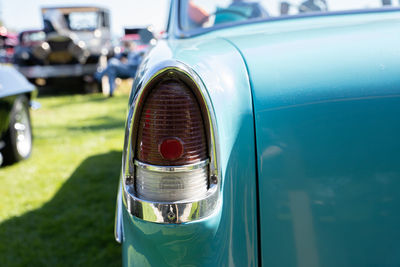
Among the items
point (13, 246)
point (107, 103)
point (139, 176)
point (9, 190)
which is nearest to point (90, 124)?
point (107, 103)

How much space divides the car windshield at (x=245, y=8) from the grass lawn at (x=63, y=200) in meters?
1.65

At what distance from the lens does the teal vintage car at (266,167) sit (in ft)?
3.64

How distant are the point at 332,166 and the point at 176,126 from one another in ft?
1.59

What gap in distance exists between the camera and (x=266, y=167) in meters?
1.14

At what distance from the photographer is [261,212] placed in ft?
3.76

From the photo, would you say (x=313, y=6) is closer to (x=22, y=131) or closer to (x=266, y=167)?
(x=266, y=167)

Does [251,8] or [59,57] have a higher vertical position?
[251,8]

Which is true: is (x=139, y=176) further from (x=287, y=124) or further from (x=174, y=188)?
(x=287, y=124)

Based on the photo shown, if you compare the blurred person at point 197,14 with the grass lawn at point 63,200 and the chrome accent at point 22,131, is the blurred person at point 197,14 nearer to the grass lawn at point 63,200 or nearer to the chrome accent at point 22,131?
the grass lawn at point 63,200

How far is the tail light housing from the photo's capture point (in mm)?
1104

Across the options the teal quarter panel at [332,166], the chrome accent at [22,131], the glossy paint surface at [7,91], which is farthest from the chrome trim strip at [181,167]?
the chrome accent at [22,131]

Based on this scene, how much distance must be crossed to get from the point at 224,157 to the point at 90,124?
6036 mm

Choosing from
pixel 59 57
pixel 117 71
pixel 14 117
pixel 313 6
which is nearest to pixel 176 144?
pixel 313 6

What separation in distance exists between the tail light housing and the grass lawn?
1.57m
